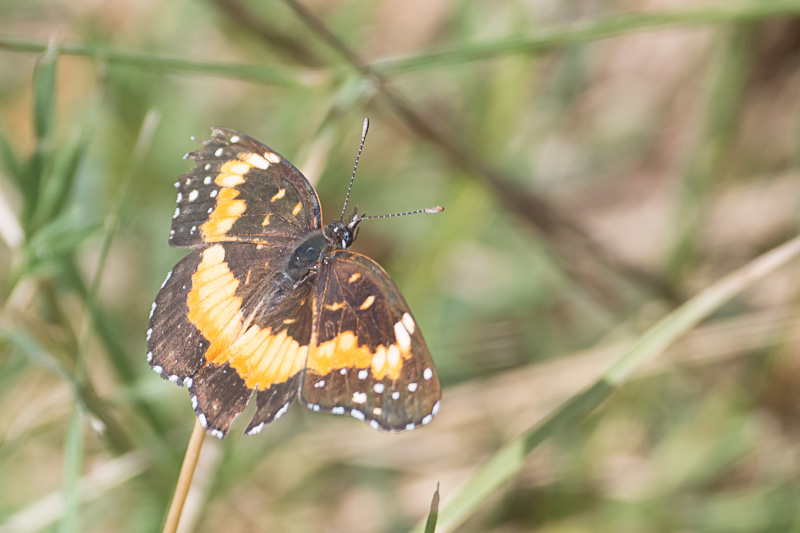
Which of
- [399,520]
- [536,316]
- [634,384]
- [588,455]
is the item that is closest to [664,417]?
[634,384]

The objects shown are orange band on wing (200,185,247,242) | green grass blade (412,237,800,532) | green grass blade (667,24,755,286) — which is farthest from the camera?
green grass blade (667,24,755,286)

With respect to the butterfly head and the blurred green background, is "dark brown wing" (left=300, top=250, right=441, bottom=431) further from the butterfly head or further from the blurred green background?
the blurred green background

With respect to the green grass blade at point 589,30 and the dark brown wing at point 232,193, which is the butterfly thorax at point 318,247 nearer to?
the dark brown wing at point 232,193

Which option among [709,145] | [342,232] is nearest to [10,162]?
[342,232]

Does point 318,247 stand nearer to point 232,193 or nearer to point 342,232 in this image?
point 342,232

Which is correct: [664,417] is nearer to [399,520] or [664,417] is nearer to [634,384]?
[634,384]

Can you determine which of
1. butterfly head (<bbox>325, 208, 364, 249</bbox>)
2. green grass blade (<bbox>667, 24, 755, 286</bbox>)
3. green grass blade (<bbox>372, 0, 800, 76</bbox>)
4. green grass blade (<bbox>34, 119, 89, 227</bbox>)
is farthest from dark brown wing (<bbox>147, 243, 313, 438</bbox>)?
green grass blade (<bbox>667, 24, 755, 286</bbox>)
